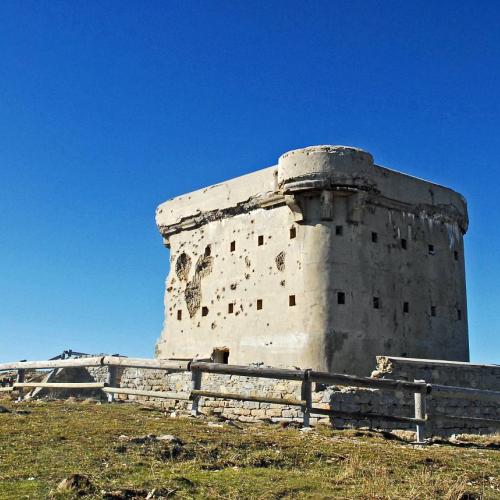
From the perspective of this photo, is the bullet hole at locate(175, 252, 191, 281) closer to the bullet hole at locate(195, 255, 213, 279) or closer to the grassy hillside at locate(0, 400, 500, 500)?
the bullet hole at locate(195, 255, 213, 279)

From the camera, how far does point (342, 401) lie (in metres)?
16.4

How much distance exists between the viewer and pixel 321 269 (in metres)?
21.7

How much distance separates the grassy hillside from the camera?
22.7ft

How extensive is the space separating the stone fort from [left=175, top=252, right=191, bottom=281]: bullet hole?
7 cm

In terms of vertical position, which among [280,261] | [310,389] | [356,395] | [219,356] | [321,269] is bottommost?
[356,395]

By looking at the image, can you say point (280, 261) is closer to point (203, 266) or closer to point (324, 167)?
point (324, 167)

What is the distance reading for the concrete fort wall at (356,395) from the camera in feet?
53.1

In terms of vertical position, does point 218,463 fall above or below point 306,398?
below

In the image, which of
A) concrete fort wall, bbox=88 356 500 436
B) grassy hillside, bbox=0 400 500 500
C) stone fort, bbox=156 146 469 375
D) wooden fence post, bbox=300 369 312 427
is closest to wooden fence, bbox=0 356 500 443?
wooden fence post, bbox=300 369 312 427

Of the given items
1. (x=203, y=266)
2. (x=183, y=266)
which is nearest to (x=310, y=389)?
(x=203, y=266)

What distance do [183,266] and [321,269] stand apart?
7.37 meters

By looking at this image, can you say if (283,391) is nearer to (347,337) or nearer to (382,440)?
(347,337)

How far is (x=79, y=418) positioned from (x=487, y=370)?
14.9 meters

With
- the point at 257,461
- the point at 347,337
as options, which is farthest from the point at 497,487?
the point at 347,337
